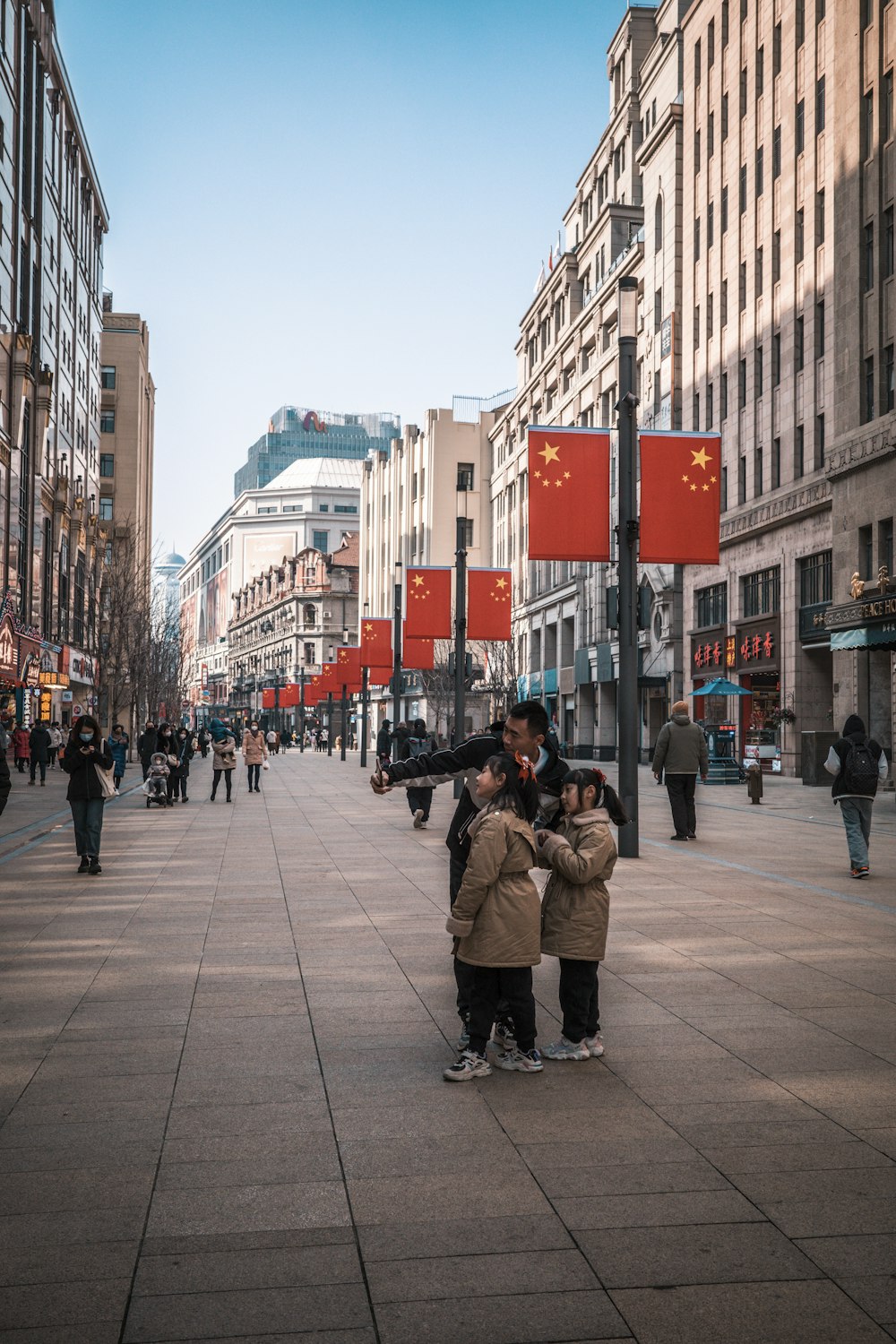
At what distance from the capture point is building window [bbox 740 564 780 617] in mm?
38719

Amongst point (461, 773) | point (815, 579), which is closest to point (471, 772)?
point (461, 773)

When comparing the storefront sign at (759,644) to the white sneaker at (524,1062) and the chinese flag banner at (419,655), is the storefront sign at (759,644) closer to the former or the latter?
the chinese flag banner at (419,655)

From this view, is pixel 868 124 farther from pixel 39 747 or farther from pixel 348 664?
pixel 348 664

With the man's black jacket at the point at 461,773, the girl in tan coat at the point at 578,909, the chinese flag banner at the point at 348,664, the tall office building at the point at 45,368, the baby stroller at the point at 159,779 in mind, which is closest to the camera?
the girl in tan coat at the point at 578,909

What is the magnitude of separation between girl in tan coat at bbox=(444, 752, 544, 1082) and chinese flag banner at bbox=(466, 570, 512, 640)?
79.4 feet

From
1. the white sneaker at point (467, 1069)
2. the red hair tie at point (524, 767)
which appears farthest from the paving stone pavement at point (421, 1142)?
the red hair tie at point (524, 767)

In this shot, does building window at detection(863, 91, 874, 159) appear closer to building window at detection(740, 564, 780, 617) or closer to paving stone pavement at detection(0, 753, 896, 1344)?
building window at detection(740, 564, 780, 617)

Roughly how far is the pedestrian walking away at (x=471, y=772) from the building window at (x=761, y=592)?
110ft

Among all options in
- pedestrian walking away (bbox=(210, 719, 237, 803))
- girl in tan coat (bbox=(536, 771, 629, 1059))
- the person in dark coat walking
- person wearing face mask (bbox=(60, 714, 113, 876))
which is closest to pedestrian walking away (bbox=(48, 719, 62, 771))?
the person in dark coat walking

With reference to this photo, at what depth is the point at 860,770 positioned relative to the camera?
13.2m

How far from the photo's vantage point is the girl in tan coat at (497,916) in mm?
5605

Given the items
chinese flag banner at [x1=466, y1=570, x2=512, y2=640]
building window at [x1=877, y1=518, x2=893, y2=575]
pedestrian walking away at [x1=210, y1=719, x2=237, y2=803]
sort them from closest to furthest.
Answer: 1. building window at [x1=877, y1=518, x2=893, y2=575]
2. pedestrian walking away at [x1=210, y1=719, x2=237, y2=803]
3. chinese flag banner at [x1=466, y1=570, x2=512, y2=640]

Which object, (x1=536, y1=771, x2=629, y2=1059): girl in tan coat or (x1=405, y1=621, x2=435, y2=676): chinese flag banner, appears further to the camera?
(x1=405, y1=621, x2=435, y2=676): chinese flag banner

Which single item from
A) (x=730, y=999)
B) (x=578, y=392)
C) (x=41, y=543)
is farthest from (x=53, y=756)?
(x=730, y=999)
